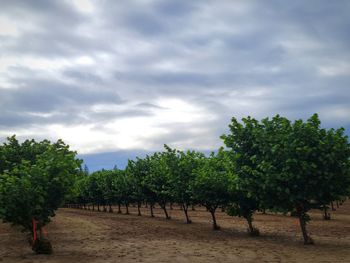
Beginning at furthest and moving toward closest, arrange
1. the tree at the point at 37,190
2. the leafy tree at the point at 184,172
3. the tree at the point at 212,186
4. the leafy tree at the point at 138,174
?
the leafy tree at the point at 138,174 → the leafy tree at the point at 184,172 → the tree at the point at 212,186 → the tree at the point at 37,190

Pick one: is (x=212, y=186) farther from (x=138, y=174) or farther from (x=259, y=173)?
(x=138, y=174)

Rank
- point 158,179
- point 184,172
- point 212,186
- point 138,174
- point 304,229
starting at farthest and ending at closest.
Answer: point 138,174
point 158,179
point 184,172
point 212,186
point 304,229

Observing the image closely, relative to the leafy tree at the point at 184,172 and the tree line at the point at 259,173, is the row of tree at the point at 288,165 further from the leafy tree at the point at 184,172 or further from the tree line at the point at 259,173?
the leafy tree at the point at 184,172

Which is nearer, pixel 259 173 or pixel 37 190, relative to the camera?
pixel 37 190

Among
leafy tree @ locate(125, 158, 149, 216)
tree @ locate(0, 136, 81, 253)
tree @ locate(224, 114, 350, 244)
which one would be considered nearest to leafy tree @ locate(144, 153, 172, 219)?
leafy tree @ locate(125, 158, 149, 216)

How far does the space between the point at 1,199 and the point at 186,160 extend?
2480 centimetres

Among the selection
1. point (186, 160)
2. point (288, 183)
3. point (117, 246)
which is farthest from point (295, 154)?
point (186, 160)

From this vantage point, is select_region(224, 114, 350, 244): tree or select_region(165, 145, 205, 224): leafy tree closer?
select_region(224, 114, 350, 244): tree

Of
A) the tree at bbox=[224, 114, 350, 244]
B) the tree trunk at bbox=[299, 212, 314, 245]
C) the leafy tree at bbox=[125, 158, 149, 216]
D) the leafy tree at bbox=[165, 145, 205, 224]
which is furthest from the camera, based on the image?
the leafy tree at bbox=[125, 158, 149, 216]

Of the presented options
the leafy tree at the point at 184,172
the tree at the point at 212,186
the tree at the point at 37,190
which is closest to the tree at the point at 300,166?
the tree at the point at 212,186

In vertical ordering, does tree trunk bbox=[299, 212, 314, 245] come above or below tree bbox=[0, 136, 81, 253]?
below

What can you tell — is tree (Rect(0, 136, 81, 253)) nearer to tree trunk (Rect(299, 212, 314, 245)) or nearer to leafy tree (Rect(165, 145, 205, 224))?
tree trunk (Rect(299, 212, 314, 245))

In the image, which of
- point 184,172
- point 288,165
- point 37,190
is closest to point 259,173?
point 288,165

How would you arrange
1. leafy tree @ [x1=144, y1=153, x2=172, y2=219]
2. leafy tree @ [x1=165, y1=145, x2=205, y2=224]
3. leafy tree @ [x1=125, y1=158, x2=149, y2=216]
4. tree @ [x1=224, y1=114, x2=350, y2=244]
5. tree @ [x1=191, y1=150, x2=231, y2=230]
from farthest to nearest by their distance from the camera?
1. leafy tree @ [x1=125, y1=158, x2=149, y2=216]
2. leafy tree @ [x1=144, y1=153, x2=172, y2=219]
3. leafy tree @ [x1=165, y1=145, x2=205, y2=224]
4. tree @ [x1=191, y1=150, x2=231, y2=230]
5. tree @ [x1=224, y1=114, x2=350, y2=244]
